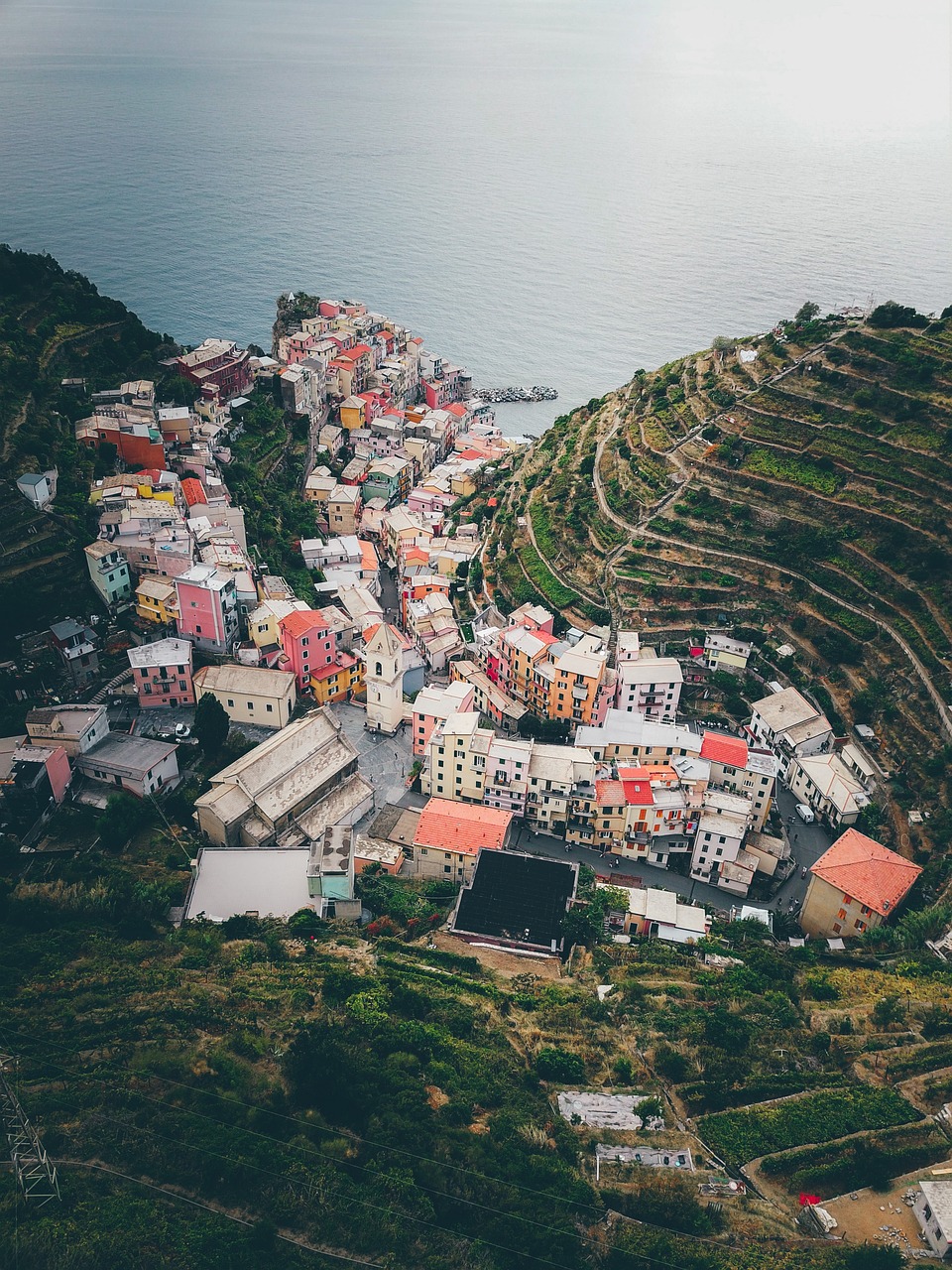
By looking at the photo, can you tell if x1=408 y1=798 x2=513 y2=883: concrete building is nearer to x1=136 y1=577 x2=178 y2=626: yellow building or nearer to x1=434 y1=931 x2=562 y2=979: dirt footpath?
x1=434 y1=931 x2=562 y2=979: dirt footpath

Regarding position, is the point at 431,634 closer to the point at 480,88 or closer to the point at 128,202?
the point at 128,202

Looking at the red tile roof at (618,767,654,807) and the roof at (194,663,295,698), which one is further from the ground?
the roof at (194,663,295,698)

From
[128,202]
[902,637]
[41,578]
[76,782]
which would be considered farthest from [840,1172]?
[128,202]

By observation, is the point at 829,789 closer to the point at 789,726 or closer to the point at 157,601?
the point at 789,726

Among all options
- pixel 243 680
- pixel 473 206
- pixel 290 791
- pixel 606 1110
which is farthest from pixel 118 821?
pixel 473 206

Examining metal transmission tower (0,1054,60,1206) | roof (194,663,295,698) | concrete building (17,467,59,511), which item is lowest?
roof (194,663,295,698)

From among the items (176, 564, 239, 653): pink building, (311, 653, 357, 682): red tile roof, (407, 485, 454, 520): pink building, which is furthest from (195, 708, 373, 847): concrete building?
(407, 485, 454, 520): pink building

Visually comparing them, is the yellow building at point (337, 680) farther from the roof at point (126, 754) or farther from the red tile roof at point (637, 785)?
the red tile roof at point (637, 785)
